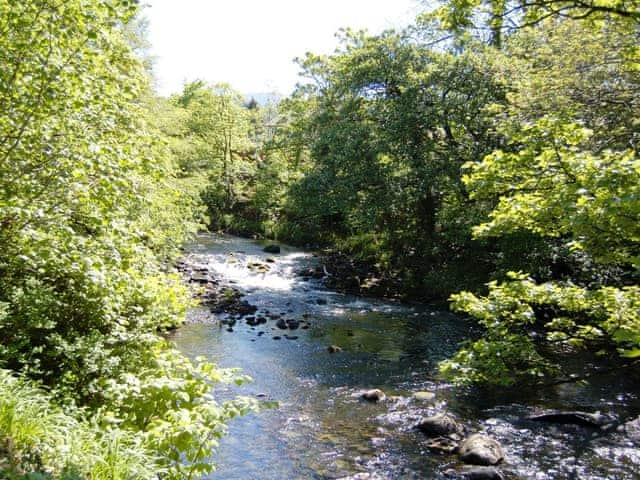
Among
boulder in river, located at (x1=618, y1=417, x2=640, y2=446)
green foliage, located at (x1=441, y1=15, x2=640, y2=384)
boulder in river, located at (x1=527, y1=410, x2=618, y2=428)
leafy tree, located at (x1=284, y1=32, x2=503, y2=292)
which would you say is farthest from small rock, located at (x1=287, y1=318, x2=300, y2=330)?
boulder in river, located at (x1=618, y1=417, x2=640, y2=446)

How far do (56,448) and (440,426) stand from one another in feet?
19.3

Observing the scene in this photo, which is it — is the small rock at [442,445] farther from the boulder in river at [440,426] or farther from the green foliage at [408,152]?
the green foliage at [408,152]

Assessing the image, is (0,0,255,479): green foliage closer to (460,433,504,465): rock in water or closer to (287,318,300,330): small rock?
A: (460,433,504,465): rock in water

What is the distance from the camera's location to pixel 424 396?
9164 mm

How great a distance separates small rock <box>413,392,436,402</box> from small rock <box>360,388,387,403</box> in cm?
62

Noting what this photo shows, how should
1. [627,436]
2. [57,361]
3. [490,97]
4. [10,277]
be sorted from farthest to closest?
[490,97], [627,436], [10,277], [57,361]

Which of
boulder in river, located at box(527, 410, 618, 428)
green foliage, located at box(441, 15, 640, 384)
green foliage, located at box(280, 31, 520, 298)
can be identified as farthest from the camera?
green foliage, located at box(280, 31, 520, 298)

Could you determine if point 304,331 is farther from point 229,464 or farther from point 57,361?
point 57,361

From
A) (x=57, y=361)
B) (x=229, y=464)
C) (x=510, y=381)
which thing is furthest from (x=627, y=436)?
(x=57, y=361)

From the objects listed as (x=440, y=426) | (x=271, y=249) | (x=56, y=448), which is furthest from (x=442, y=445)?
Result: (x=271, y=249)

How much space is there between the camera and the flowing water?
6797 millimetres

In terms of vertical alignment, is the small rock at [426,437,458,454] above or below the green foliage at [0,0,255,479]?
below

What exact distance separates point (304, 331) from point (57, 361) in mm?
8720

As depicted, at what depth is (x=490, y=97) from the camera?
16000 millimetres
